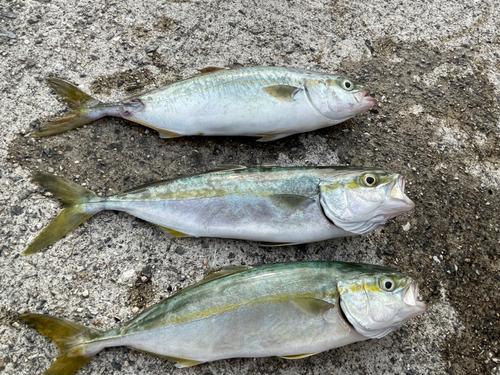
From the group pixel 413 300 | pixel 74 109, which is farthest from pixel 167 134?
pixel 413 300

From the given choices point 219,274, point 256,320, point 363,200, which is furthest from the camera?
point 363,200

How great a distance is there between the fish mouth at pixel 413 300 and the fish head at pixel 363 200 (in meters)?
0.46

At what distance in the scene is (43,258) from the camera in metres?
2.57

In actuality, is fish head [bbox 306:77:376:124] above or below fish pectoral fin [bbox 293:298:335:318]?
above

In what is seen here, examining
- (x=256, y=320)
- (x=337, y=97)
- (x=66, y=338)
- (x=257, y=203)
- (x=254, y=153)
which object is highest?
(x=337, y=97)

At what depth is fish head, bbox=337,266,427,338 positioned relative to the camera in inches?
88.5

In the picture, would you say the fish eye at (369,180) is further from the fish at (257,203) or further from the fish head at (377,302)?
the fish head at (377,302)

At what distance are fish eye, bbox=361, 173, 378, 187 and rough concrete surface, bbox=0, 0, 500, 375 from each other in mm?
492

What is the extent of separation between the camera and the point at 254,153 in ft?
10.3

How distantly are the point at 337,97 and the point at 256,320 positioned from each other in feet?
5.81

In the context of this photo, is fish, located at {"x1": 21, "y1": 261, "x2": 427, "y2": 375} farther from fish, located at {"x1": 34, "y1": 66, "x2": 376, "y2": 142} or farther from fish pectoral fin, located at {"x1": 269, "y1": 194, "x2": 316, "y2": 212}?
fish, located at {"x1": 34, "y1": 66, "x2": 376, "y2": 142}

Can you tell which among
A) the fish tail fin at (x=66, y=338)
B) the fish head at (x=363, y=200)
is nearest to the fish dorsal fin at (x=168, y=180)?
the fish head at (x=363, y=200)

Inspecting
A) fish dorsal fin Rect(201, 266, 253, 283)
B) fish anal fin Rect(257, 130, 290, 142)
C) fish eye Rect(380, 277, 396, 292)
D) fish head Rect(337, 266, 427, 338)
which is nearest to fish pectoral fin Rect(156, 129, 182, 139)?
fish anal fin Rect(257, 130, 290, 142)

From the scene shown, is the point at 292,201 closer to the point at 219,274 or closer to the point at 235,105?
the point at 219,274
